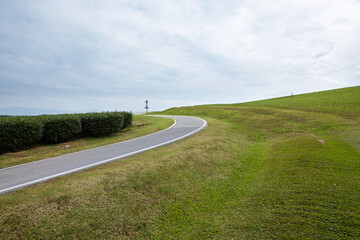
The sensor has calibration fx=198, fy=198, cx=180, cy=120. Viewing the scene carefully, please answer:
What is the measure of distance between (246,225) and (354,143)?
9815 mm

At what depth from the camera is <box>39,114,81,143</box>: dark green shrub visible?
36.3 ft

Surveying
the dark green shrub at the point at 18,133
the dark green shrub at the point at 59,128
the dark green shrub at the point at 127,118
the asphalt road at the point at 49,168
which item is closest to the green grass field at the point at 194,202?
the asphalt road at the point at 49,168

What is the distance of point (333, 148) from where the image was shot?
912 centimetres

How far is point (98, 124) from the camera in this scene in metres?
13.3

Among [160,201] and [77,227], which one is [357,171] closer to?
[160,201]

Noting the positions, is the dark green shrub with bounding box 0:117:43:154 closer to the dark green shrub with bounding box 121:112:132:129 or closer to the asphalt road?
the asphalt road

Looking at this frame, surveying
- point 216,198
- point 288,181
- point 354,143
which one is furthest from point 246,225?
point 354,143

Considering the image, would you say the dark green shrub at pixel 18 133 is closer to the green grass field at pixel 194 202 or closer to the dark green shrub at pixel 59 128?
the dark green shrub at pixel 59 128

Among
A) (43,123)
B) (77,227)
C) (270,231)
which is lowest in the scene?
(270,231)

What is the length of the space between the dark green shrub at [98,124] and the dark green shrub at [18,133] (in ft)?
9.48

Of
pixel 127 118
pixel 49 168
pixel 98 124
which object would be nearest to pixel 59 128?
pixel 98 124

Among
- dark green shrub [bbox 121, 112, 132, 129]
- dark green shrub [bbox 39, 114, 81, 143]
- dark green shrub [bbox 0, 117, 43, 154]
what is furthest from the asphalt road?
dark green shrub [bbox 121, 112, 132, 129]

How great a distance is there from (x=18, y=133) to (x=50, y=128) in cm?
161

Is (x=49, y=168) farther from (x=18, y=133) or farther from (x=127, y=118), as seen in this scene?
(x=127, y=118)
